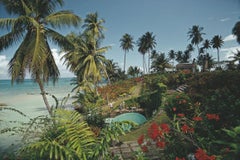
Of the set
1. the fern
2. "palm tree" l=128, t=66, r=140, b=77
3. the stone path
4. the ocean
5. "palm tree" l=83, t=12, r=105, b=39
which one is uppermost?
"palm tree" l=83, t=12, r=105, b=39

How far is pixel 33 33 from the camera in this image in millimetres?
7598

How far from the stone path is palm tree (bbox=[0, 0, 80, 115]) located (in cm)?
474

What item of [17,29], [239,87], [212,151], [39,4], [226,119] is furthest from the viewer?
[39,4]

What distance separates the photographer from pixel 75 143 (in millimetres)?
2477

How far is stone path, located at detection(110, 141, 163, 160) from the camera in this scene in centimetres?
336

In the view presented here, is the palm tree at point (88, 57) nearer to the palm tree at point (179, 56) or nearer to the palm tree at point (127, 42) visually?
the palm tree at point (127, 42)

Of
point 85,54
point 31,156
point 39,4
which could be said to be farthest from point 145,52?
point 31,156

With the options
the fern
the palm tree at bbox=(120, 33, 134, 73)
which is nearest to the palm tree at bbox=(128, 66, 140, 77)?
the palm tree at bbox=(120, 33, 134, 73)

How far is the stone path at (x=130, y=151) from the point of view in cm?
336

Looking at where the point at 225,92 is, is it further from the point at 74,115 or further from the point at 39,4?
the point at 39,4

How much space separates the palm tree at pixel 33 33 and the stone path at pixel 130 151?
4.74 meters

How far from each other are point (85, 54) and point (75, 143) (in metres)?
14.5

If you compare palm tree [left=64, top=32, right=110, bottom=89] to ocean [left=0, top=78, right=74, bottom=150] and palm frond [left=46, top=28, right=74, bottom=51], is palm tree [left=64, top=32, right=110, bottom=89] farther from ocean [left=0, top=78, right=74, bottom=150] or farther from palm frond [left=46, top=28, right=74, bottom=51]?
palm frond [left=46, top=28, right=74, bottom=51]

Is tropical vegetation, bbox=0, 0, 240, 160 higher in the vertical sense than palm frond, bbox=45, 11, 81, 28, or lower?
lower
